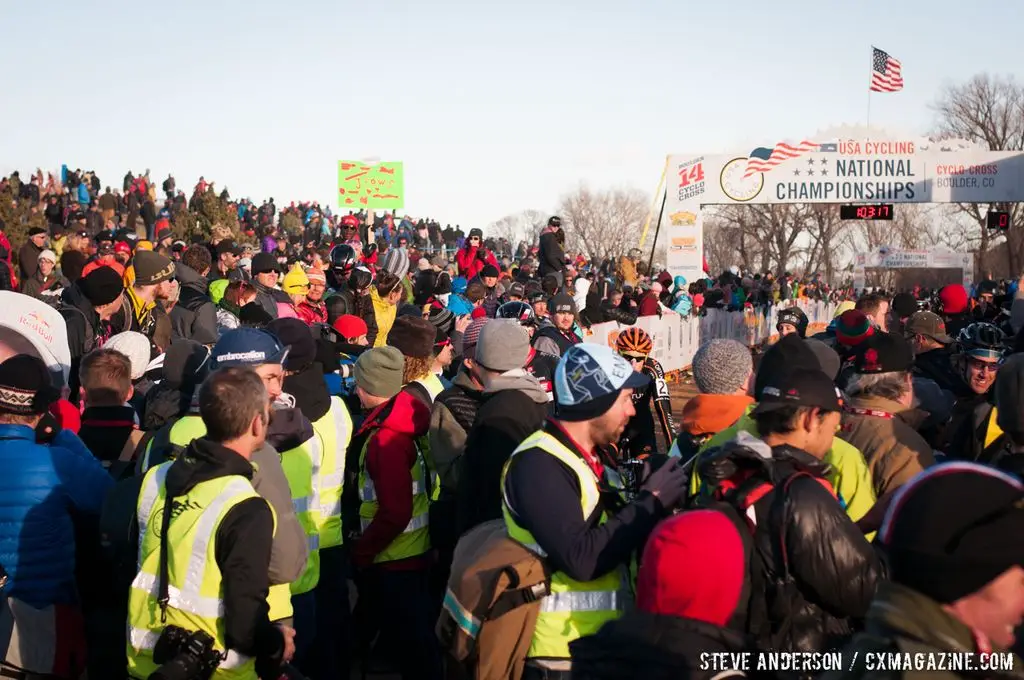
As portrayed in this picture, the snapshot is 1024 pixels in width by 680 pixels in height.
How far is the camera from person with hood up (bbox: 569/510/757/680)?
264 cm

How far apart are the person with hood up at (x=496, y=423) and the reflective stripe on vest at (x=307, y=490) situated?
2.44 ft

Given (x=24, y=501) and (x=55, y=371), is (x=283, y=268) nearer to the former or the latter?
(x=55, y=371)

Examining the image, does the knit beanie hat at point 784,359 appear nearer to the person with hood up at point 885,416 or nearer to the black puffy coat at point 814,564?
the person with hood up at point 885,416

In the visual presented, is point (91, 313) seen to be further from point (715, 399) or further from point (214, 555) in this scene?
point (715, 399)

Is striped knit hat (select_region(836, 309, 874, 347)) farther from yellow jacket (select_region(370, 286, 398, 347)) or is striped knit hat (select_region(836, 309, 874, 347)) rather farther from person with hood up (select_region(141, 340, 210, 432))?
person with hood up (select_region(141, 340, 210, 432))

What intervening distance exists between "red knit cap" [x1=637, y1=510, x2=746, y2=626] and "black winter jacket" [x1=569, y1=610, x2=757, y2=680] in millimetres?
35

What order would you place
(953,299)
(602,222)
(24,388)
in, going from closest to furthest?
(24,388), (953,299), (602,222)

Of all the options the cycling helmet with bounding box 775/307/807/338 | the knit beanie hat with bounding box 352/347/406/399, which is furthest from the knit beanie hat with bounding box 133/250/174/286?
the cycling helmet with bounding box 775/307/807/338

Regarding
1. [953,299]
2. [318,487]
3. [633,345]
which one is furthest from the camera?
[953,299]

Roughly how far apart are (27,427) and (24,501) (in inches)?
12.7

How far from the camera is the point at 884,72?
115ft

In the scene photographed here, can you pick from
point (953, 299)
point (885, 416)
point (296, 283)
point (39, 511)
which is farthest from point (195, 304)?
point (953, 299)

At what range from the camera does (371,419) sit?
512 cm

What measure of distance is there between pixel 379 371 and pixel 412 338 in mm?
441
